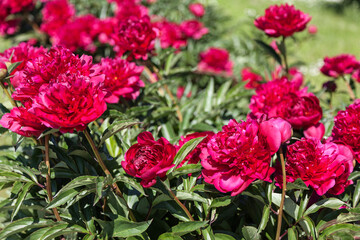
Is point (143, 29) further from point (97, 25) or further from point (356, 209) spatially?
point (97, 25)

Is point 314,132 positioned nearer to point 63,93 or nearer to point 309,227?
point 309,227

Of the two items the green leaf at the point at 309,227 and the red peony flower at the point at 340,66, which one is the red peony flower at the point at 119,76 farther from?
the red peony flower at the point at 340,66

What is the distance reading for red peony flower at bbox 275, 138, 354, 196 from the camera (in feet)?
3.78

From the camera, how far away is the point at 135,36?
175 centimetres

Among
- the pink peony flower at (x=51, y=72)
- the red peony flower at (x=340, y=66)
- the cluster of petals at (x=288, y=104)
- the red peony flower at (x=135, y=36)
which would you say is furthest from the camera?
the red peony flower at (x=340, y=66)

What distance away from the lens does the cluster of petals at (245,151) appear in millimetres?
1034

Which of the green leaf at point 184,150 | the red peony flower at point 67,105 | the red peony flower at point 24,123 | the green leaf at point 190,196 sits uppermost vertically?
the red peony flower at point 67,105

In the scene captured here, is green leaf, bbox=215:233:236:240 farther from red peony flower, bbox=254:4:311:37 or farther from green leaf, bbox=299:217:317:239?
red peony flower, bbox=254:4:311:37

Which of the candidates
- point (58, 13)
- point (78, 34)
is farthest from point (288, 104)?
point (58, 13)

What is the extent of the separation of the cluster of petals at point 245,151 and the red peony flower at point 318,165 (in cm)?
15

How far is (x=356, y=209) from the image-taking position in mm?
1185

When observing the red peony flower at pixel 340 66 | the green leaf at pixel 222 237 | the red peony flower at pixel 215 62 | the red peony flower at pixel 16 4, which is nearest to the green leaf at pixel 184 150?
the green leaf at pixel 222 237

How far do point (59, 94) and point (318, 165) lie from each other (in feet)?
2.56

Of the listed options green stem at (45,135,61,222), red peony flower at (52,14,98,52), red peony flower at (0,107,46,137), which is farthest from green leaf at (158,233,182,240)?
red peony flower at (52,14,98,52)
